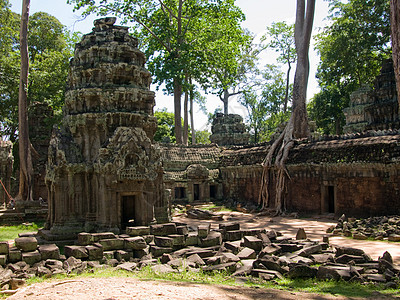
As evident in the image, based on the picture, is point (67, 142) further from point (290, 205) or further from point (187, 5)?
point (187, 5)

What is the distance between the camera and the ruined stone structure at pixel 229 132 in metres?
34.0

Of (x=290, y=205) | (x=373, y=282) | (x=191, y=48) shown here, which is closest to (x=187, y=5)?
(x=191, y=48)

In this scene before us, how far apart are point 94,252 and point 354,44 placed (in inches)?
990

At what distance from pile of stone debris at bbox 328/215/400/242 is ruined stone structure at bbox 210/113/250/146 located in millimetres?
19754

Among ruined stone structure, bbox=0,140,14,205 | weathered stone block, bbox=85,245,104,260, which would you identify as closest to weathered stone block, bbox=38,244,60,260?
weathered stone block, bbox=85,245,104,260

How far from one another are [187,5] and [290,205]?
15162 millimetres

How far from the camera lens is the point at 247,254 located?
33.0 ft

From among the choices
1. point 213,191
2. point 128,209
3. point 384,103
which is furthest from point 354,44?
point 128,209

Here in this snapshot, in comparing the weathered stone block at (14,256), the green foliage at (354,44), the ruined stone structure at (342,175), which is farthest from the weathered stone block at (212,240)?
the green foliage at (354,44)

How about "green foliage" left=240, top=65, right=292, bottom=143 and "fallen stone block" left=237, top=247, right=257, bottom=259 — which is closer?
"fallen stone block" left=237, top=247, right=257, bottom=259

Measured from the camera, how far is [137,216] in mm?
13023

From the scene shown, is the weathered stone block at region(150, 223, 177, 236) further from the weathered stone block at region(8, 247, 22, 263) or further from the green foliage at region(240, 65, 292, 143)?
the green foliage at region(240, 65, 292, 143)

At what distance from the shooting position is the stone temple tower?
12672 mm

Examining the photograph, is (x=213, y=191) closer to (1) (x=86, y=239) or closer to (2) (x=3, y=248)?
(1) (x=86, y=239)
